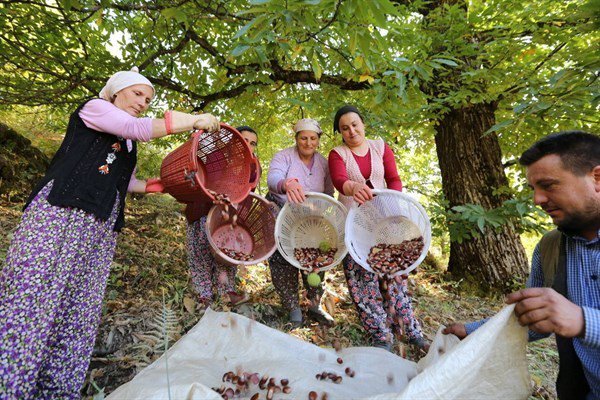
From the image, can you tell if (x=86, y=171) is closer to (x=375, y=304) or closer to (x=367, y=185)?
(x=367, y=185)

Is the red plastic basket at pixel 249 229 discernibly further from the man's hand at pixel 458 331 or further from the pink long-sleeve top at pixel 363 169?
the man's hand at pixel 458 331

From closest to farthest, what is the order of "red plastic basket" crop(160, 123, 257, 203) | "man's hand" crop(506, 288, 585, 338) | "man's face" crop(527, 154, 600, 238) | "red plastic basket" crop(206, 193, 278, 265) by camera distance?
"man's hand" crop(506, 288, 585, 338) → "man's face" crop(527, 154, 600, 238) → "red plastic basket" crop(160, 123, 257, 203) → "red plastic basket" crop(206, 193, 278, 265)

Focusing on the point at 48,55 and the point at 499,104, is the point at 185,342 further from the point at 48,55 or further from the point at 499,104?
the point at 499,104

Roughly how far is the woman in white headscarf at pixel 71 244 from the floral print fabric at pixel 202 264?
42.6 inches

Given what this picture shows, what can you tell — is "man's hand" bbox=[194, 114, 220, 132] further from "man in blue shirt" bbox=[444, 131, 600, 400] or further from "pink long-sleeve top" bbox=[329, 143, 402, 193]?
"man in blue shirt" bbox=[444, 131, 600, 400]

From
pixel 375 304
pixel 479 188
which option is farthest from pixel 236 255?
pixel 479 188

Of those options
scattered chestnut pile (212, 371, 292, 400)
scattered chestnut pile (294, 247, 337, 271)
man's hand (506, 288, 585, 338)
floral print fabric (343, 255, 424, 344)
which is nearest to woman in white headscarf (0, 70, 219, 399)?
scattered chestnut pile (212, 371, 292, 400)

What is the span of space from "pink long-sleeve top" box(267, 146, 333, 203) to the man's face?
175 cm

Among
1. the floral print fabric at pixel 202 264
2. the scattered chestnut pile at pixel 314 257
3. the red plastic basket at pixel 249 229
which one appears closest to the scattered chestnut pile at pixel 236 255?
the red plastic basket at pixel 249 229

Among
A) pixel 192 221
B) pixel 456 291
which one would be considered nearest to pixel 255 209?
pixel 192 221

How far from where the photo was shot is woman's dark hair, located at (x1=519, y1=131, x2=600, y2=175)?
4.34 ft

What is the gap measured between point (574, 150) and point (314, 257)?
1.79 metres

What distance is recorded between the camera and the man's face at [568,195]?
1.32m

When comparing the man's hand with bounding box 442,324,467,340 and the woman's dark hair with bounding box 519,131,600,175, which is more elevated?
the woman's dark hair with bounding box 519,131,600,175
